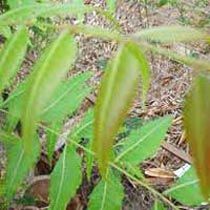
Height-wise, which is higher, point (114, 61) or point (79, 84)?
point (79, 84)

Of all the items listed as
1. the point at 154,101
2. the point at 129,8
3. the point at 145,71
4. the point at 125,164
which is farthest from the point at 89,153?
the point at 129,8

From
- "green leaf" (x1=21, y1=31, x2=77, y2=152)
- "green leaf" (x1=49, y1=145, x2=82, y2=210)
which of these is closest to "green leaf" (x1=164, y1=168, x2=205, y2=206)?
"green leaf" (x1=49, y1=145, x2=82, y2=210)

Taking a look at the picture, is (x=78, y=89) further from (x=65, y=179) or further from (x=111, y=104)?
(x=111, y=104)

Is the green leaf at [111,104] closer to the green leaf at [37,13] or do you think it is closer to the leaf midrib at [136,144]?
the green leaf at [37,13]

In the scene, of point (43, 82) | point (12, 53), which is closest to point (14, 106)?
point (12, 53)

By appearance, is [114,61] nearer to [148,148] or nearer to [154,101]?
[148,148]

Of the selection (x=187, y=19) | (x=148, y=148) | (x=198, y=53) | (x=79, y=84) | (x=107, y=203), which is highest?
(x=187, y=19)
